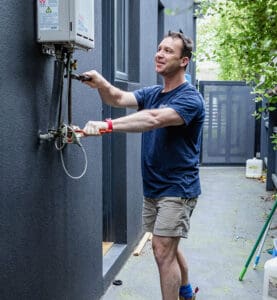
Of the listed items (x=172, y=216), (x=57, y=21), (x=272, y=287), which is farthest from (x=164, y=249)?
(x=57, y=21)

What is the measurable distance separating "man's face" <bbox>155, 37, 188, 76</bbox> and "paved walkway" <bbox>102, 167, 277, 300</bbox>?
1822 millimetres

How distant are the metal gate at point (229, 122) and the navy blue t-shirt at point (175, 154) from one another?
807 centimetres

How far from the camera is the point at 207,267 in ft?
14.4

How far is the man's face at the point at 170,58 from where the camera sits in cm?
305

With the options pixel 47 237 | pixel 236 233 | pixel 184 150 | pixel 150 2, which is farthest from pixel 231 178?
pixel 47 237

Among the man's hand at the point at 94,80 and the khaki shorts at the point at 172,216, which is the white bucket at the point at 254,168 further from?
the man's hand at the point at 94,80

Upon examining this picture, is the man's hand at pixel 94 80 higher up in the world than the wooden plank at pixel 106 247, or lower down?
higher up

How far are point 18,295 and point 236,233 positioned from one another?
387cm

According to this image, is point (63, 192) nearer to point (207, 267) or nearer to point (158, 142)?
point (158, 142)

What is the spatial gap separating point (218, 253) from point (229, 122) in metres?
6.58

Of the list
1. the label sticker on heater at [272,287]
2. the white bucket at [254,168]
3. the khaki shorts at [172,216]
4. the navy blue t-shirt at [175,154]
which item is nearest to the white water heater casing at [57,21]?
the navy blue t-shirt at [175,154]

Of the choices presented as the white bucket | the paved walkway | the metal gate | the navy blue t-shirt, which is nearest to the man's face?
the navy blue t-shirt

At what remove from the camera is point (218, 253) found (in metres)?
4.82

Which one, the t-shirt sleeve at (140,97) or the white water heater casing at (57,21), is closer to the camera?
the white water heater casing at (57,21)
